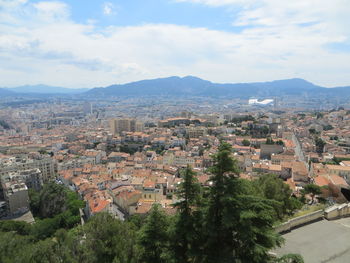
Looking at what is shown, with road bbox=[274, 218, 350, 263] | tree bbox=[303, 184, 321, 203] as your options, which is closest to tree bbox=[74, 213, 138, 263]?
road bbox=[274, 218, 350, 263]

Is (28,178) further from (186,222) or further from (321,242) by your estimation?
(321,242)

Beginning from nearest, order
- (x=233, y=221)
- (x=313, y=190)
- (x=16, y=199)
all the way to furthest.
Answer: (x=233, y=221)
(x=313, y=190)
(x=16, y=199)

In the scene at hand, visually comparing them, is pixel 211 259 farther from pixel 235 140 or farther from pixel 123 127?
pixel 123 127

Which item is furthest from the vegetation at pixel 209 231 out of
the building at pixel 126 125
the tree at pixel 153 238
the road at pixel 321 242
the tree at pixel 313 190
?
the building at pixel 126 125

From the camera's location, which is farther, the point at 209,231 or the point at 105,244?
the point at 105,244

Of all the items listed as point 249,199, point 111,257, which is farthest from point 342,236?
point 111,257

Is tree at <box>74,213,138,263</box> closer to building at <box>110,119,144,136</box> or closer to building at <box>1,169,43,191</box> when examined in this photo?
building at <box>1,169,43,191</box>

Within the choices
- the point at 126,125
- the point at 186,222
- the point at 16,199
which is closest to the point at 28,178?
the point at 16,199
